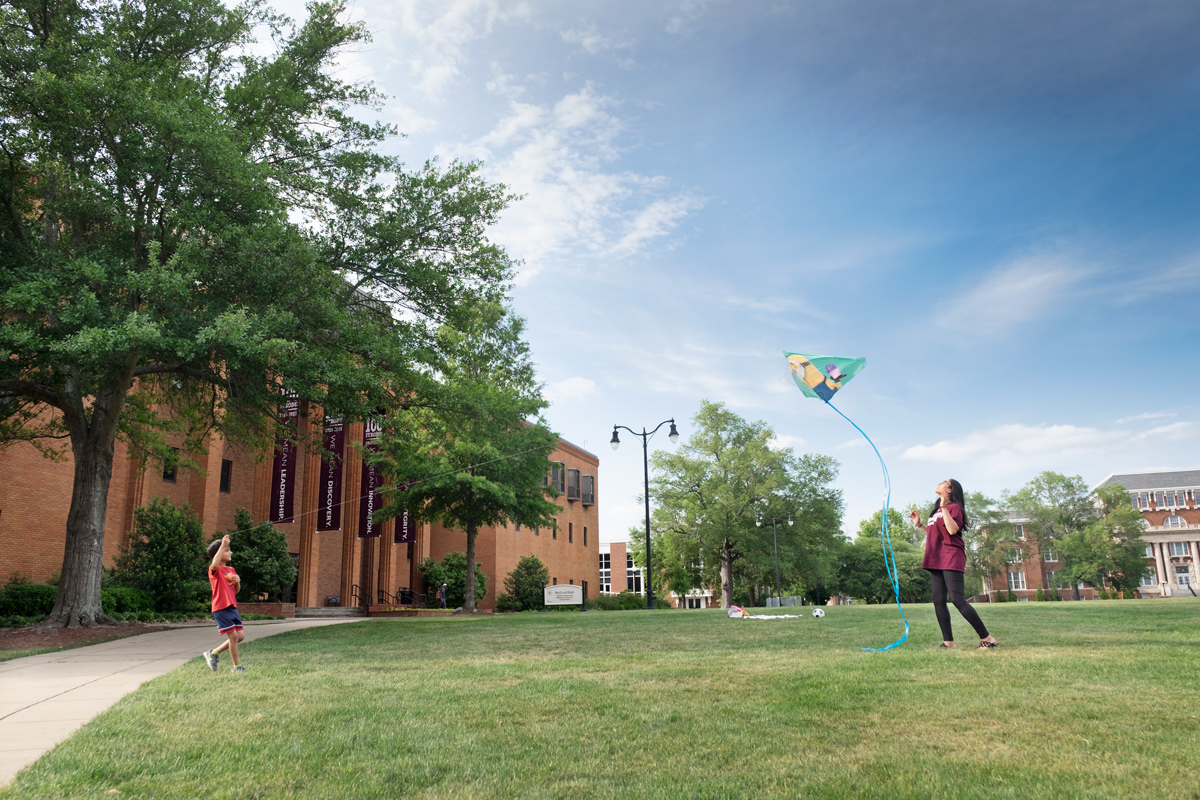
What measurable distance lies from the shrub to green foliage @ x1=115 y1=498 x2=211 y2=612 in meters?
0.77

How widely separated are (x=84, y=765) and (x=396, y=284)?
626 inches

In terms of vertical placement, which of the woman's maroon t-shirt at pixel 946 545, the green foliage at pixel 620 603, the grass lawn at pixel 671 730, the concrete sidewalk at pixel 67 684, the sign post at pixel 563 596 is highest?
the woman's maroon t-shirt at pixel 946 545

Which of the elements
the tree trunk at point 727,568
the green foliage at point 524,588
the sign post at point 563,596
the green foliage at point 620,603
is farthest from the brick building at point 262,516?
the tree trunk at point 727,568

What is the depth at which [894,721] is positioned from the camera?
4594mm

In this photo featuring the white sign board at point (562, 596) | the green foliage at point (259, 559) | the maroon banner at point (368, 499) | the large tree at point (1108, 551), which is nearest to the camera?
the green foliage at point (259, 559)

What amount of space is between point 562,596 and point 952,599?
31336mm

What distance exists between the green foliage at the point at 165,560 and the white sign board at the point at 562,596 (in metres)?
17.2

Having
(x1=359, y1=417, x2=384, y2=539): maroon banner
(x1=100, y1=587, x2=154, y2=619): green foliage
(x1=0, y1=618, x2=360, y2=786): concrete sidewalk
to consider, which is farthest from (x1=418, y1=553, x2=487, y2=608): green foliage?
(x1=0, y1=618, x2=360, y2=786): concrete sidewalk

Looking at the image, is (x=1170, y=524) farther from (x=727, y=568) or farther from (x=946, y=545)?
(x=946, y=545)

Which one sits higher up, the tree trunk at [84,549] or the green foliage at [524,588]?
the tree trunk at [84,549]

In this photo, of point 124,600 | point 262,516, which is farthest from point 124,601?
point 262,516

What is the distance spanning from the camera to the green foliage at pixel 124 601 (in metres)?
20.7

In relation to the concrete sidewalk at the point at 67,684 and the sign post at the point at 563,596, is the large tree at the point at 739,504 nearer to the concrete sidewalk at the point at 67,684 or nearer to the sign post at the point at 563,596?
the sign post at the point at 563,596

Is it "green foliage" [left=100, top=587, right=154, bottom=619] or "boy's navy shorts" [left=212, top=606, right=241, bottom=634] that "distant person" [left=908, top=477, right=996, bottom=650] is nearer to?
"boy's navy shorts" [left=212, top=606, right=241, bottom=634]
